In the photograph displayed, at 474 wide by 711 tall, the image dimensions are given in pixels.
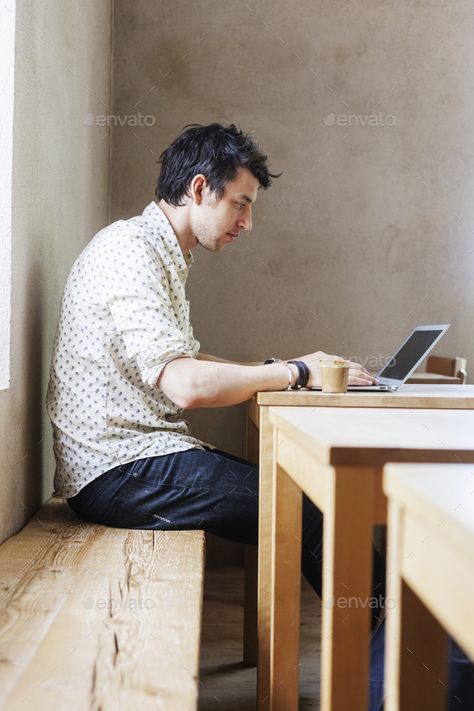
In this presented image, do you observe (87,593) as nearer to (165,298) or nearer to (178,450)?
(178,450)

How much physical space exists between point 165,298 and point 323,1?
1878 mm

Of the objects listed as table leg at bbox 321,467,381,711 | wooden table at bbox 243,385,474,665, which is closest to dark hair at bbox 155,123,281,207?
wooden table at bbox 243,385,474,665

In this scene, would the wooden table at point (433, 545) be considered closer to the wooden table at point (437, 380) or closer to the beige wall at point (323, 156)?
the wooden table at point (437, 380)

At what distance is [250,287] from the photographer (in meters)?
3.03

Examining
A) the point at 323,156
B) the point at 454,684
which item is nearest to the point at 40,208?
the point at 454,684

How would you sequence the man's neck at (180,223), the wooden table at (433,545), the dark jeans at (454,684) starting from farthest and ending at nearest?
the man's neck at (180,223), the dark jeans at (454,684), the wooden table at (433,545)

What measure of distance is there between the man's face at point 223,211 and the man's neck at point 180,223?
0.02 metres

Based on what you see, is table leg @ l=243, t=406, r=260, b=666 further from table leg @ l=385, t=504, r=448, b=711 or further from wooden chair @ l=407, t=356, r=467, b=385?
table leg @ l=385, t=504, r=448, b=711

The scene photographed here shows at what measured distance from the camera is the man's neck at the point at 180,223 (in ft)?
6.63

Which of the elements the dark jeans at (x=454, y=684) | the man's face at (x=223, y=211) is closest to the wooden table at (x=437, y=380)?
the man's face at (x=223, y=211)

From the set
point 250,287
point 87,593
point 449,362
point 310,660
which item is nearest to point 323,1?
point 250,287

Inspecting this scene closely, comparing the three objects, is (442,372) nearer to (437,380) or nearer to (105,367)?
(437,380)

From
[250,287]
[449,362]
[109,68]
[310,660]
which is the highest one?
[109,68]

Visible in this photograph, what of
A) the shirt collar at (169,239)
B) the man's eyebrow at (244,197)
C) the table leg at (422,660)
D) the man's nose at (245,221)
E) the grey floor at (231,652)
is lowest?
the grey floor at (231,652)
